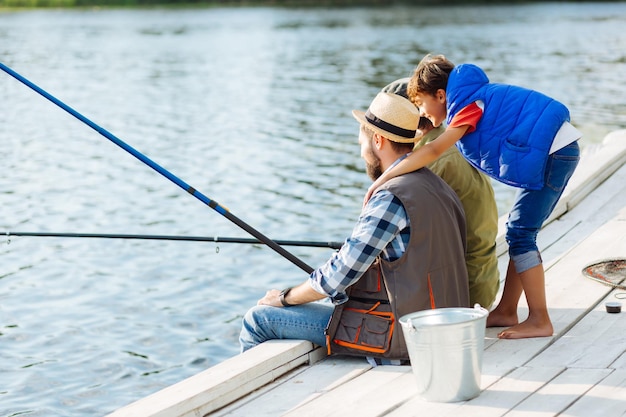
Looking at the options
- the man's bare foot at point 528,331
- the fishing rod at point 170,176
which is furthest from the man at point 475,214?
the fishing rod at point 170,176

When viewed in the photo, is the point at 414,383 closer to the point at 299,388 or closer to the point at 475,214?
the point at 299,388

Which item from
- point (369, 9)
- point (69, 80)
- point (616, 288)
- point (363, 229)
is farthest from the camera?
point (369, 9)

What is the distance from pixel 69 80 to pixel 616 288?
16.9 m

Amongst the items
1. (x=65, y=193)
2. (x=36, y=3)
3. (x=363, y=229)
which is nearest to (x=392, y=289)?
(x=363, y=229)

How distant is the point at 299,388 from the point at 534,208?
1155mm

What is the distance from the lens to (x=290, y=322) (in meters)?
3.66

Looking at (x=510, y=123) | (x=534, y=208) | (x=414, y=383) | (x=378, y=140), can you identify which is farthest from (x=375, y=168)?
(x=414, y=383)

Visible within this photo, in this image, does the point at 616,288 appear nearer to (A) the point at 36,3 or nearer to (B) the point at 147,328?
(B) the point at 147,328

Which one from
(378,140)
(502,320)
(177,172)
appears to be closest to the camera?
(378,140)

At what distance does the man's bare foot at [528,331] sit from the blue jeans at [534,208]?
0.22 meters

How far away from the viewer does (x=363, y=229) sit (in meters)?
3.31

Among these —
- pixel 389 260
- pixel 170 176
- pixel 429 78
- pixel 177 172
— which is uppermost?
pixel 429 78

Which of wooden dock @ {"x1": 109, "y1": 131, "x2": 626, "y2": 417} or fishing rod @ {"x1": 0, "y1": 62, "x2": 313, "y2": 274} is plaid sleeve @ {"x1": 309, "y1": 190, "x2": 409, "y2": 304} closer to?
wooden dock @ {"x1": 109, "y1": 131, "x2": 626, "y2": 417}

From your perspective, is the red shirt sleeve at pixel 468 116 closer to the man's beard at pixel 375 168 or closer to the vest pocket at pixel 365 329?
the man's beard at pixel 375 168
